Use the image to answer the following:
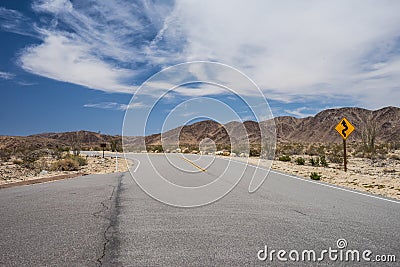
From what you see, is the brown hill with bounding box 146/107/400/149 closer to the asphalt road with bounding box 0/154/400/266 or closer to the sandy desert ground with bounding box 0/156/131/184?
the sandy desert ground with bounding box 0/156/131/184

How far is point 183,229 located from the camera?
19.6 feet

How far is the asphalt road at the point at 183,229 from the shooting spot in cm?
459

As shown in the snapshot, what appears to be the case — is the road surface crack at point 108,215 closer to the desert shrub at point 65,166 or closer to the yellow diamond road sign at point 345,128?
the yellow diamond road sign at point 345,128

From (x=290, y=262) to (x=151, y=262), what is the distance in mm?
1667

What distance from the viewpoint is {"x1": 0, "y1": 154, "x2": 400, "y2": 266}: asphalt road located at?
4.59 m

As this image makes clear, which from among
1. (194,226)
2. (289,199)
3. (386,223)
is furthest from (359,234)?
(289,199)

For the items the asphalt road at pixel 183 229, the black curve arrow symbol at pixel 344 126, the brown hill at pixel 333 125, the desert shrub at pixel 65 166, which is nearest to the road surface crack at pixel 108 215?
the asphalt road at pixel 183 229

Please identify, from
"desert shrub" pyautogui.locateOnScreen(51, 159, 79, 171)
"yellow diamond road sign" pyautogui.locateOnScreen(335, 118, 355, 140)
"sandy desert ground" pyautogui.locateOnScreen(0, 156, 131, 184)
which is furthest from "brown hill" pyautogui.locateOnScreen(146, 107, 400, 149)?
"yellow diamond road sign" pyautogui.locateOnScreen(335, 118, 355, 140)

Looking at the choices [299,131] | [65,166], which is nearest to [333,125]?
[299,131]

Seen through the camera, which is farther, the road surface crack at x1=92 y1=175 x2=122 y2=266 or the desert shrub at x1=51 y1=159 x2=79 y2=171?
the desert shrub at x1=51 y1=159 x2=79 y2=171

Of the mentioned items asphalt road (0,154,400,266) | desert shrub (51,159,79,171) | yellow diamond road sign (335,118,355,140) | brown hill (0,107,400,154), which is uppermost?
brown hill (0,107,400,154)

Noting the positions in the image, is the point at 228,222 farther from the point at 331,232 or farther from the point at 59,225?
the point at 59,225

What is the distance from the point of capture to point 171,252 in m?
4.73

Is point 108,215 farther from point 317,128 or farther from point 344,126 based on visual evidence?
point 317,128
